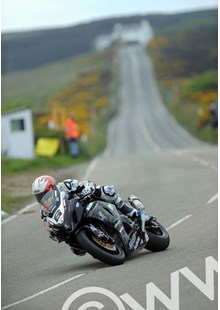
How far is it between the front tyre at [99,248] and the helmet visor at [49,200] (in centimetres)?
52

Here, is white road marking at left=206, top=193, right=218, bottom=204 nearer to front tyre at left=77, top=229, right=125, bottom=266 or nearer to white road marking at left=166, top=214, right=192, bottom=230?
white road marking at left=166, top=214, right=192, bottom=230

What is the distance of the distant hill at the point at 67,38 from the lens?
3691 inches

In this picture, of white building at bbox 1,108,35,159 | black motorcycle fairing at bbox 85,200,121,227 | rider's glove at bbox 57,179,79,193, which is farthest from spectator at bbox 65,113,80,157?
black motorcycle fairing at bbox 85,200,121,227

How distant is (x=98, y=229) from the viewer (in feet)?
37.1

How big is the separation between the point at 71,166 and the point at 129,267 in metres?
20.4

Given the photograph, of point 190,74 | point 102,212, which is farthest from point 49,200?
point 190,74

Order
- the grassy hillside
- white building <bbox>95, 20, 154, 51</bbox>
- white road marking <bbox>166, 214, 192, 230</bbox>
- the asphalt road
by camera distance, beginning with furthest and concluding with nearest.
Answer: white building <bbox>95, 20, 154, 51</bbox> → the grassy hillside → white road marking <bbox>166, 214, 192, 230</bbox> → the asphalt road

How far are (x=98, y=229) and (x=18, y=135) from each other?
921 inches

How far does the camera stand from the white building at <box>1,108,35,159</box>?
3344 centimetres

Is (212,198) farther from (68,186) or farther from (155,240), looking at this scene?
(68,186)

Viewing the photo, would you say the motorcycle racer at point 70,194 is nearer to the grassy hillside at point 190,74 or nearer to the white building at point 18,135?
the white building at point 18,135

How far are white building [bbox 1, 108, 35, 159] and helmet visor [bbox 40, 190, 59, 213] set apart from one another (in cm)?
2174

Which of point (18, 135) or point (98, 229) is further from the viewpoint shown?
point (18, 135)

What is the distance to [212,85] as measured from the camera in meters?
86.0
